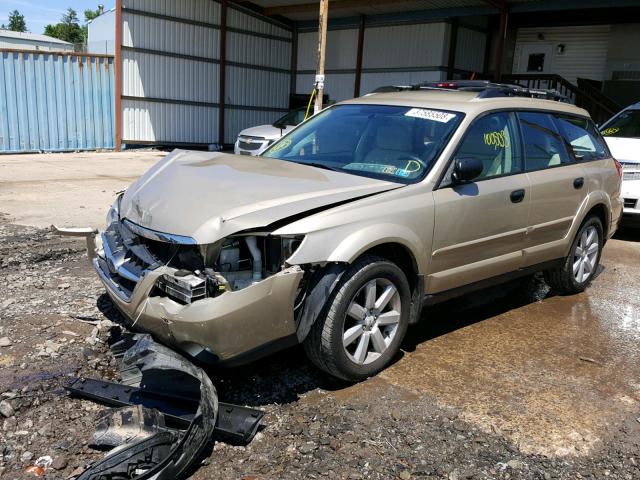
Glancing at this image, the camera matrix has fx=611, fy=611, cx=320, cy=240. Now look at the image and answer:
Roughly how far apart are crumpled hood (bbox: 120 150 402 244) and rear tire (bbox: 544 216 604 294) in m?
2.51

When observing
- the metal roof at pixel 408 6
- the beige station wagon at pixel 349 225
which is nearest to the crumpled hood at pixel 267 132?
the metal roof at pixel 408 6

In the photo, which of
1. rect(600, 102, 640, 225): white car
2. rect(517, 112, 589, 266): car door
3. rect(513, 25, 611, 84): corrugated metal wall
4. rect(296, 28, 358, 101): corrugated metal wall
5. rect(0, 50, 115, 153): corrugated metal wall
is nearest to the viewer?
rect(517, 112, 589, 266): car door

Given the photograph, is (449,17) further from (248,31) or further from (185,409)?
(185,409)

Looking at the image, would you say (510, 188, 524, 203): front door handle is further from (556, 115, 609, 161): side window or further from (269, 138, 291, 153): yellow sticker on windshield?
(269, 138, 291, 153): yellow sticker on windshield

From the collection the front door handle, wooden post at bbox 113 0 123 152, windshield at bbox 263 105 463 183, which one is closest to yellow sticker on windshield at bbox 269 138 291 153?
windshield at bbox 263 105 463 183

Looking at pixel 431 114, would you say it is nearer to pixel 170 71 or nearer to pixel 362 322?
pixel 362 322

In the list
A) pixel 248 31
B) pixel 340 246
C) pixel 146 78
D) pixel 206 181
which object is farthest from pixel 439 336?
pixel 248 31

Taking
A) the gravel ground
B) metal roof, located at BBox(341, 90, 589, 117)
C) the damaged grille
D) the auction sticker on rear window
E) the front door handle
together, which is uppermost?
metal roof, located at BBox(341, 90, 589, 117)

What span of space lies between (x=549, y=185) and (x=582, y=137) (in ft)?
3.55

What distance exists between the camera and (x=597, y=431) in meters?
3.47

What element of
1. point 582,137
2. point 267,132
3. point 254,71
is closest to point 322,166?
point 582,137

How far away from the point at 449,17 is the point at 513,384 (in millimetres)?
15870

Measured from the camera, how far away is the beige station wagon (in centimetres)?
328

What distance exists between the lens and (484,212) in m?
4.42
